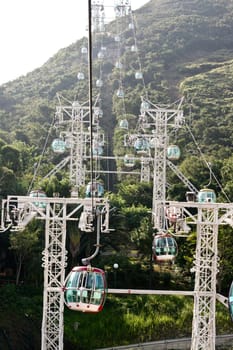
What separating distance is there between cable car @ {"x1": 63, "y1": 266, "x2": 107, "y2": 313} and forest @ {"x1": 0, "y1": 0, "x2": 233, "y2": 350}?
18.5 feet

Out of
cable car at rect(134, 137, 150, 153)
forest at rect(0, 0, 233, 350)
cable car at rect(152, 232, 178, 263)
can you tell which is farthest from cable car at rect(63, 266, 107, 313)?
cable car at rect(134, 137, 150, 153)

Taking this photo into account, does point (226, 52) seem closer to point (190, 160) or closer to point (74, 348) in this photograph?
point (190, 160)

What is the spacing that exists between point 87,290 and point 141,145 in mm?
10778

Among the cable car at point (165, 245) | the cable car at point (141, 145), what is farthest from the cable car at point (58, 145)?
the cable car at point (165, 245)

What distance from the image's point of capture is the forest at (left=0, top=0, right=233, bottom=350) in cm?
1612

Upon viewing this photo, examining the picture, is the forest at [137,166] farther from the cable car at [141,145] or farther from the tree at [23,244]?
the cable car at [141,145]

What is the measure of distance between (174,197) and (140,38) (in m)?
41.3

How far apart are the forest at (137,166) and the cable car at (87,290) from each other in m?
5.63

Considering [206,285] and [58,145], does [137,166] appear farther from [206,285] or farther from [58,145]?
[206,285]

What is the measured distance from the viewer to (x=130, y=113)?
40875 millimetres

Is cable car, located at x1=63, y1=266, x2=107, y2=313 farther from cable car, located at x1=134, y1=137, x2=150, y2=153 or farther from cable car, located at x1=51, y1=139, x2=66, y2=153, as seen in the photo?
cable car, located at x1=51, y1=139, x2=66, y2=153

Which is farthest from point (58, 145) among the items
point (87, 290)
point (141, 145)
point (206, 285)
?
point (87, 290)

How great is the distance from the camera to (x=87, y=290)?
8.70m

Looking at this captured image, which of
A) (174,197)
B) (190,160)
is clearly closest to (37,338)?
(174,197)
